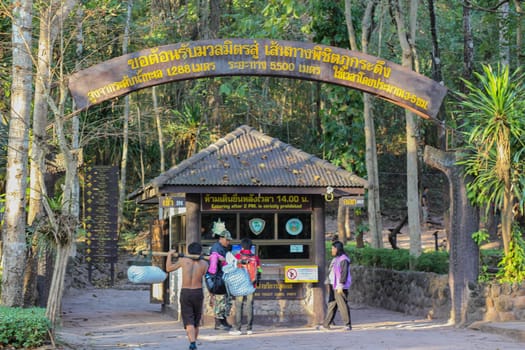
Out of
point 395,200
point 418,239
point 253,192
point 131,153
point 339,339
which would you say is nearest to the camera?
point 339,339

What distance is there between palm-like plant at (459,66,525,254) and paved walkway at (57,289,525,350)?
99.8 inches

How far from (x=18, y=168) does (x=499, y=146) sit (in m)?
8.54

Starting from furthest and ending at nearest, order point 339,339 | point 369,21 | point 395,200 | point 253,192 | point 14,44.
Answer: point 395,200, point 369,21, point 253,192, point 339,339, point 14,44

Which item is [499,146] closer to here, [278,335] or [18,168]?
[278,335]

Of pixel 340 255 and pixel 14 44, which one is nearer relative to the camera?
pixel 14 44

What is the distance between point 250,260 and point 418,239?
6935 millimetres

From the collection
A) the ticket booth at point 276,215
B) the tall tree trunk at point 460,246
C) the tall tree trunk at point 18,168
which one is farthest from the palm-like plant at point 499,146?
the tall tree trunk at point 18,168

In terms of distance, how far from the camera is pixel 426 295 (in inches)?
768

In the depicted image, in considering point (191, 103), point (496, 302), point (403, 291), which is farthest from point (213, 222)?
point (191, 103)

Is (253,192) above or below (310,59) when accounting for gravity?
below

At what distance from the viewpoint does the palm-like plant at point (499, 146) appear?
16.2 meters

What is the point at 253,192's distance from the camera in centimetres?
1738

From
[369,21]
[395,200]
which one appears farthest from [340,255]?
[395,200]

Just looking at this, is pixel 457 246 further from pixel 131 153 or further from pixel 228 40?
pixel 131 153
